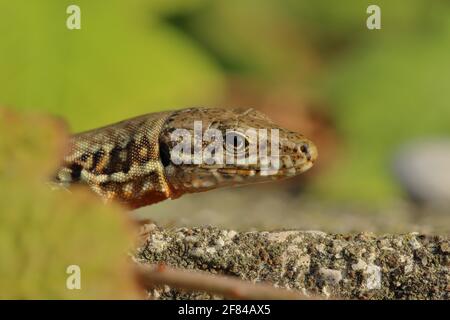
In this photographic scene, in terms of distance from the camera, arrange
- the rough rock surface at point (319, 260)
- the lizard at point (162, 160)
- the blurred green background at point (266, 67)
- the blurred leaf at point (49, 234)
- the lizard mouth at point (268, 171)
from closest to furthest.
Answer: the blurred leaf at point (49, 234), the rough rock surface at point (319, 260), the lizard at point (162, 160), the lizard mouth at point (268, 171), the blurred green background at point (266, 67)

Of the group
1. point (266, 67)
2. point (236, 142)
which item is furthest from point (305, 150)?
point (266, 67)

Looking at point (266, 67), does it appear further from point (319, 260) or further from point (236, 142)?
point (319, 260)

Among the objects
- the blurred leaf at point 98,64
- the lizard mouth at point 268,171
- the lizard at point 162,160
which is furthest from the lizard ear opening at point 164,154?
the blurred leaf at point 98,64

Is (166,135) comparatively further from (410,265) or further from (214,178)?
(410,265)

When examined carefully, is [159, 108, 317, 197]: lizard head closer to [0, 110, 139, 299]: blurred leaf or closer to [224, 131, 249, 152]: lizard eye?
[224, 131, 249, 152]: lizard eye

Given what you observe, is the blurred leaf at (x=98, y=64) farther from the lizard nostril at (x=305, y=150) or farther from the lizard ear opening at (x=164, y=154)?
the lizard nostril at (x=305, y=150)
